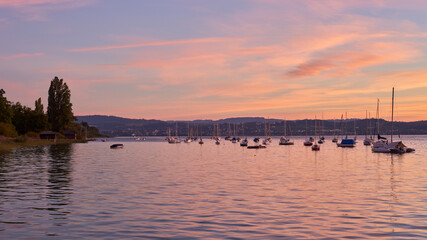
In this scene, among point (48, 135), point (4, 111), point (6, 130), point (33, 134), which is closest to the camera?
point (6, 130)

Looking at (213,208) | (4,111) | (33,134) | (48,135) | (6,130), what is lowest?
(213,208)

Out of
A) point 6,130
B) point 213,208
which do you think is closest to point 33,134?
point 6,130

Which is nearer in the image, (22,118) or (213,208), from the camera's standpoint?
(213,208)

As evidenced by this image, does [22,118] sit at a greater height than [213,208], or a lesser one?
greater

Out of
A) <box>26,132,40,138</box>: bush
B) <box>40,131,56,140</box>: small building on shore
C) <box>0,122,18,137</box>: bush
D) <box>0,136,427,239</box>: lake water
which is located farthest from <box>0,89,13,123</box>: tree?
<box>0,136,427,239</box>: lake water

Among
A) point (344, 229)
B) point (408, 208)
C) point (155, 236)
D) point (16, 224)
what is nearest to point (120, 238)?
point (155, 236)

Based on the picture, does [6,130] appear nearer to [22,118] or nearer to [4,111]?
[4,111]

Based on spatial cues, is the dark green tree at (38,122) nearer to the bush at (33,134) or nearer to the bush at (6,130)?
the bush at (33,134)

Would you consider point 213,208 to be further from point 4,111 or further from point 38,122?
point 38,122

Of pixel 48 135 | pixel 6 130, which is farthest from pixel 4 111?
pixel 48 135

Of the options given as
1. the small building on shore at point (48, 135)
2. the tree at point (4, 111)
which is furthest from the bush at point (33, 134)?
the tree at point (4, 111)

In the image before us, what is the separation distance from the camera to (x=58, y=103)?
179 meters

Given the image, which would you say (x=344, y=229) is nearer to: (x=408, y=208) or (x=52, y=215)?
(x=408, y=208)

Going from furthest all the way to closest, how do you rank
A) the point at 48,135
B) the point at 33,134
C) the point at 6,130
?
the point at 48,135 → the point at 33,134 → the point at 6,130
